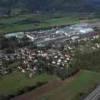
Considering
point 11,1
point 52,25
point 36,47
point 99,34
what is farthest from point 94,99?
point 11,1

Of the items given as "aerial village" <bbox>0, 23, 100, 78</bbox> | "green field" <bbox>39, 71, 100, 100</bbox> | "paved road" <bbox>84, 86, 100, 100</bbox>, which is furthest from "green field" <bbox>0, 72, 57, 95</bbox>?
"paved road" <bbox>84, 86, 100, 100</bbox>

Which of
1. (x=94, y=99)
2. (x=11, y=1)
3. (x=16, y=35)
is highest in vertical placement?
(x=11, y=1)

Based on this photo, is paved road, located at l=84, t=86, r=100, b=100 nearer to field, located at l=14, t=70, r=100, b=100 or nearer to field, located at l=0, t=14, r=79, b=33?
field, located at l=14, t=70, r=100, b=100

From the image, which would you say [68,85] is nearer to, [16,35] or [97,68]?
[97,68]

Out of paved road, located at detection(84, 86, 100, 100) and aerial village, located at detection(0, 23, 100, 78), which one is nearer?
paved road, located at detection(84, 86, 100, 100)

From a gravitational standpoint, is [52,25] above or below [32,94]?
above

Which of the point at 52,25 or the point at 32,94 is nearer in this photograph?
the point at 32,94

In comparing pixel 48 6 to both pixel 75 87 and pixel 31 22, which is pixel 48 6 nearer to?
pixel 31 22

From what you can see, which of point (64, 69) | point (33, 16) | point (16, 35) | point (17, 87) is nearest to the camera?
point (17, 87)

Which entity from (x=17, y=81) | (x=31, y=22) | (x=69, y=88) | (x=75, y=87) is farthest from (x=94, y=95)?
(x=31, y=22)
